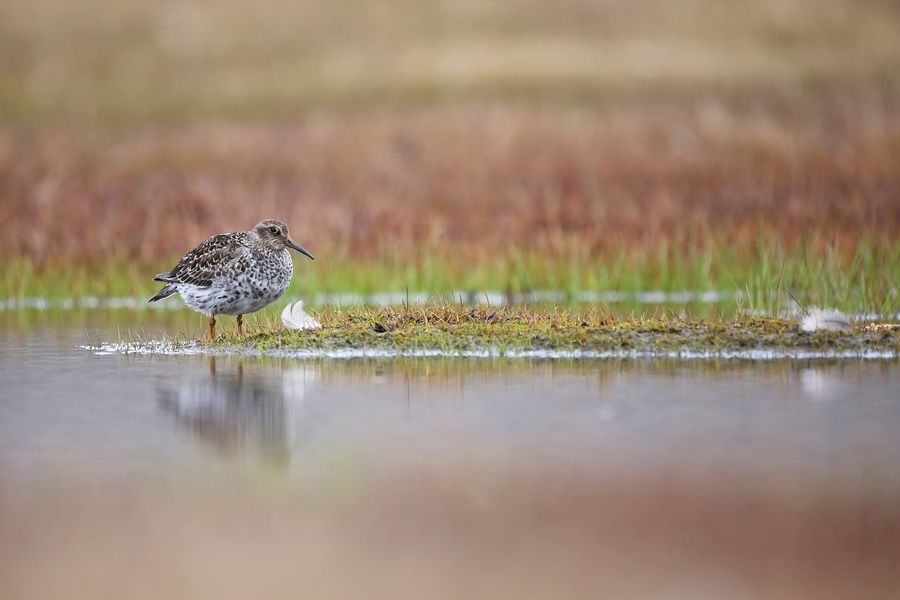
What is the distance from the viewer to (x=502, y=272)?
19156 millimetres

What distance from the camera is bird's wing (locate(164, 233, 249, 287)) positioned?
13.7 metres

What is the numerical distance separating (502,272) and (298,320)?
569 centimetres

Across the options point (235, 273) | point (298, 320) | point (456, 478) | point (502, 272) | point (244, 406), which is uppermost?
point (502, 272)

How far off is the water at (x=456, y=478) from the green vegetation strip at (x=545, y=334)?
0.50 metres

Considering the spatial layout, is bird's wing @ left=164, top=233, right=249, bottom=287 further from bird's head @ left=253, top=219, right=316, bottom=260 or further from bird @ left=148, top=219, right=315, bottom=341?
bird's head @ left=253, top=219, right=316, bottom=260

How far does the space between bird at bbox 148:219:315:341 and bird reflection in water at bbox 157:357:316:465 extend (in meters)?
0.97

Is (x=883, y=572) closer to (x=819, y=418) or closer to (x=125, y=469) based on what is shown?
(x=819, y=418)

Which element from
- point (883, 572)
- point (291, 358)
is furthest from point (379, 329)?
point (883, 572)

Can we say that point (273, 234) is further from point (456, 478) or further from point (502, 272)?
point (456, 478)

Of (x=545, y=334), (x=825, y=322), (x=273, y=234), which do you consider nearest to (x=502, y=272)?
(x=273, y=234)

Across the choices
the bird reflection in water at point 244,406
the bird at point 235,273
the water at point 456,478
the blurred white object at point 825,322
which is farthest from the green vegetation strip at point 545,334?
the bird reflection in water at point 244,406

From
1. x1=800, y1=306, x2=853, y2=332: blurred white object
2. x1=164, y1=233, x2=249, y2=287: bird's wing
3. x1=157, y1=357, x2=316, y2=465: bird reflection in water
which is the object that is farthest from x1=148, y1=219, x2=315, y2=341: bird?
x1=800, y1=306, x2=853, y2=332: blurred white object

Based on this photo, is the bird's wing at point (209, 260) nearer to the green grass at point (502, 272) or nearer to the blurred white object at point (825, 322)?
the green grass at point (502, 272)

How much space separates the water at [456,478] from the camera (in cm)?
675
